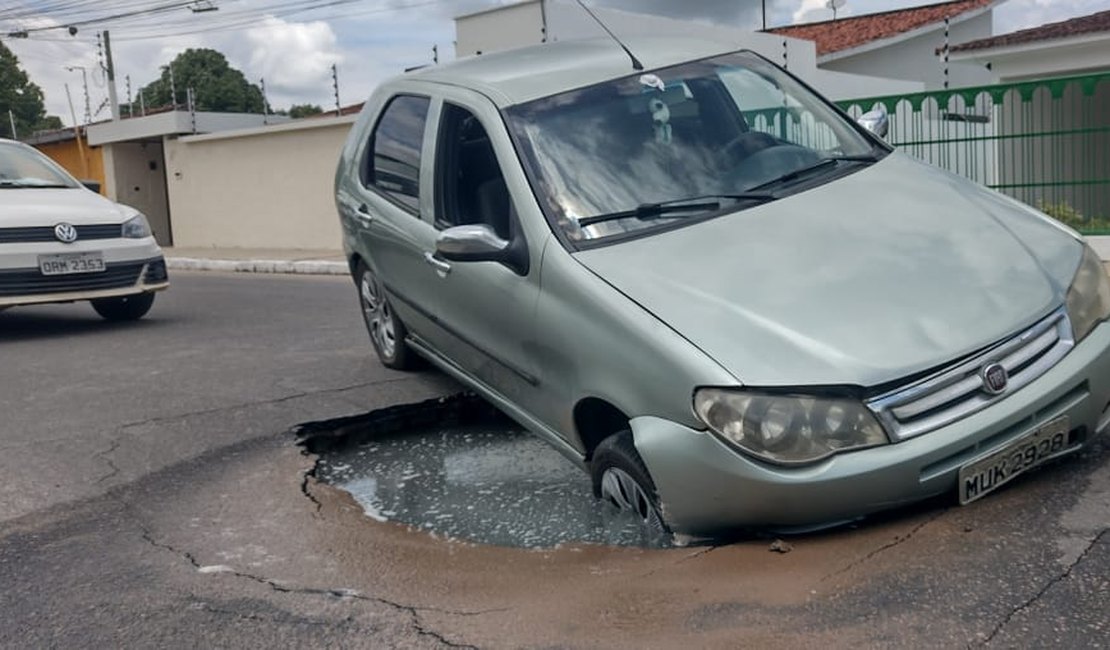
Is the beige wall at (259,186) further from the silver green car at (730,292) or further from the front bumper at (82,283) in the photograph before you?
the silver green car at (730,292)

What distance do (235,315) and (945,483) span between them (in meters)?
8.42

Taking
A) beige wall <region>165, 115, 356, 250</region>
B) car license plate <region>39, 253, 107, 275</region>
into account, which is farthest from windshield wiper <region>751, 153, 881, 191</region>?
beige wall <region>165, 115, 356, 250</region>

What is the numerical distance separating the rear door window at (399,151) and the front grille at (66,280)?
4.03 meters

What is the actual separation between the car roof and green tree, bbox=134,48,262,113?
6858cm

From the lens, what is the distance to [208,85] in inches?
2899

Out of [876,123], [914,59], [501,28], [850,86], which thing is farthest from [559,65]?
[914,59]

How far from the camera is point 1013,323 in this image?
10.8ft

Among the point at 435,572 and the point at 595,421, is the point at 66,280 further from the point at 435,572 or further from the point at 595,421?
the point at 595,421

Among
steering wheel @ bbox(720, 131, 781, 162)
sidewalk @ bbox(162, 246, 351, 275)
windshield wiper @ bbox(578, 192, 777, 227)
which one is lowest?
sidewalk @ bbox(162, 246, 351, 275)

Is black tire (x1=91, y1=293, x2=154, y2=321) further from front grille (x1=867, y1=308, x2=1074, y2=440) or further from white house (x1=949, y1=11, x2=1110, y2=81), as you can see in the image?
white house (x1=949, y1=11, x2=1110, y2=81)

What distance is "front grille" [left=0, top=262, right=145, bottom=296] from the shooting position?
8672mm

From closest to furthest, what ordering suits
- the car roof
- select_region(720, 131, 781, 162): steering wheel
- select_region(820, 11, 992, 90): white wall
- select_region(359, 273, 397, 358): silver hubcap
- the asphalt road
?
the asphalt road, select_region(720, 131, 781, 162): steering wheel, the car roof, select_region(359, 273, 397, 358): silver hubcap, select_region(820, 11, 992, 90): white wall

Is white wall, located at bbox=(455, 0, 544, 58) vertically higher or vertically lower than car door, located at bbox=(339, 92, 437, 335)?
higher

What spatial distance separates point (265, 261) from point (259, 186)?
589cm
